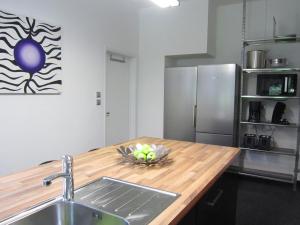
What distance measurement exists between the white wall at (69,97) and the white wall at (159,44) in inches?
16.5

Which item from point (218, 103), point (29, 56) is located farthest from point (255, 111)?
point (29, 56)

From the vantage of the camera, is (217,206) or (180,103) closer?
(217,206)

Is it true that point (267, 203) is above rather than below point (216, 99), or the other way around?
below

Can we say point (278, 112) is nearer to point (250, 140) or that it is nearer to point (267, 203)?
point (250, 140)

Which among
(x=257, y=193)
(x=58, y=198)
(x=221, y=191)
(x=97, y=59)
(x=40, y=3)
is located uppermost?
(x=40, y=3)

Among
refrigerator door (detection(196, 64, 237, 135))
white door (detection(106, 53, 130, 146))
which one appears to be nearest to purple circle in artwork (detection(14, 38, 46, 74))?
white door (detection(106, 53, 130, 146))

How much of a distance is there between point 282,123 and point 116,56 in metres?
2.92

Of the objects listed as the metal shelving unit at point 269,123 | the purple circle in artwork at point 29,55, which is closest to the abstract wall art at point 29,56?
the purple circle in artwork at point 29,55

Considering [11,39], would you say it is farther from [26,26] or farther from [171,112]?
[171,112]

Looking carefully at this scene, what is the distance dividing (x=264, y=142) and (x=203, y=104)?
109cm

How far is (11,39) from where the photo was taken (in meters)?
2.75

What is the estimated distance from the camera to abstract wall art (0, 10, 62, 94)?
2.71 meters

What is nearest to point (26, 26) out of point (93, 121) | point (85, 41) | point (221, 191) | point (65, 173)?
point (85, 41)

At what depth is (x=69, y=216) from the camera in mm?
1205
